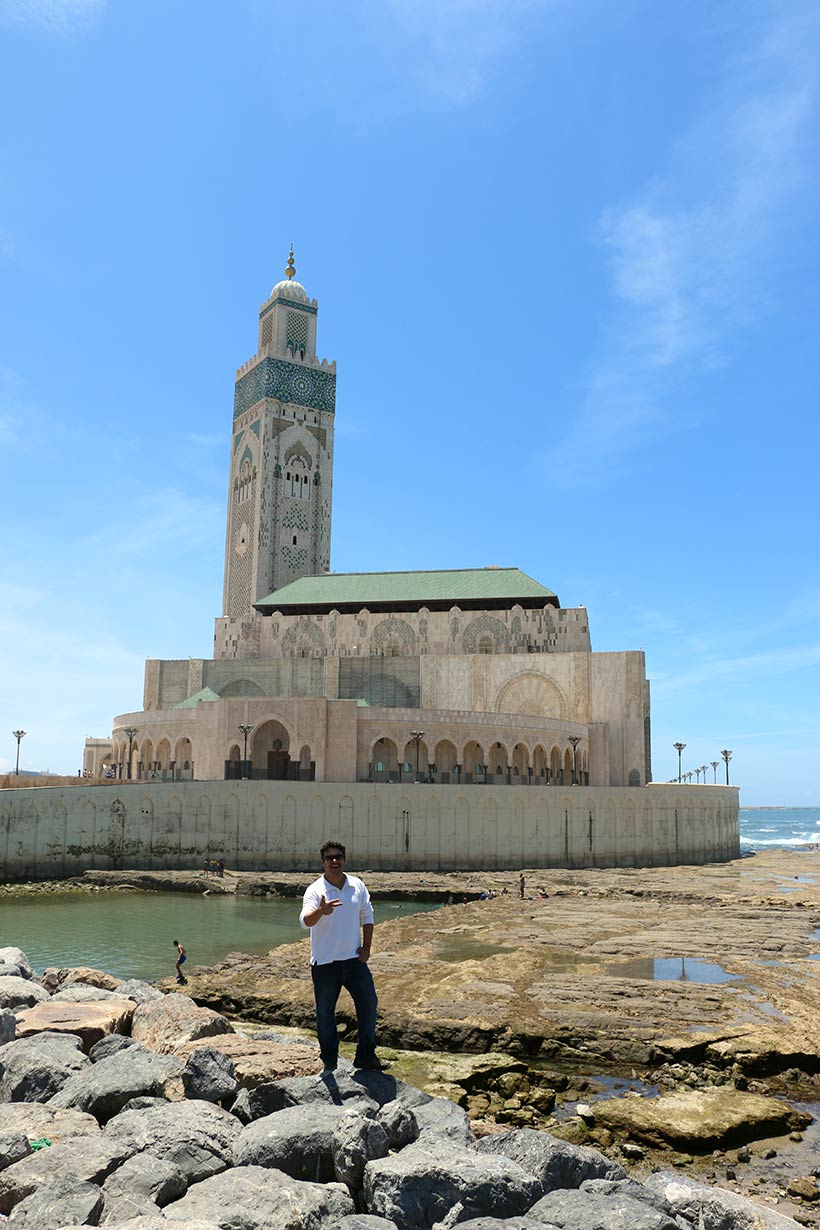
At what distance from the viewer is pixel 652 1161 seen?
8781mm

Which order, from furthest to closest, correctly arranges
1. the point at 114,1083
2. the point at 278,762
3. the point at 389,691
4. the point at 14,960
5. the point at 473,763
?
1. the point at 389,691
2. the point at 473,763
3. the point at 278,762
4. the point at 14,960
5. the point at 114,1083

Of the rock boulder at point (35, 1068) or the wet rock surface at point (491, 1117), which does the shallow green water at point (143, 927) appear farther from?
the rock boulder at point (35, 1068)

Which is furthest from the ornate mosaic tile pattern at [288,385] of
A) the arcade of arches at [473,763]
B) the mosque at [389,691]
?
the arcade of arches at [473,763]

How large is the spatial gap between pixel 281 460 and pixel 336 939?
7278cm

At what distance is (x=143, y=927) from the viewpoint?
2664 centimetres

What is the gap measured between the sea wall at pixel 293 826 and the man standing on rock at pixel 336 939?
107 feet

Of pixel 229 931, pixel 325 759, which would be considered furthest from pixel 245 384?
pixel 229 931

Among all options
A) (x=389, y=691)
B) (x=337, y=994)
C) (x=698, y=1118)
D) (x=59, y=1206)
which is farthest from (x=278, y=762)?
(x=59, y=1206)

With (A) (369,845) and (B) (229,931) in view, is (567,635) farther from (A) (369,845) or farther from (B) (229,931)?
(B) (229,931)

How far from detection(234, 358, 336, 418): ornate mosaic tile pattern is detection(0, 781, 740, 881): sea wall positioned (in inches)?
1862

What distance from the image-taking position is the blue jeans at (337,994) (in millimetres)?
7609

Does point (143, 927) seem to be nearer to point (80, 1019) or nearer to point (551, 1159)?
point (80, 1019)

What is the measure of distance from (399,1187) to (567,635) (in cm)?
5159

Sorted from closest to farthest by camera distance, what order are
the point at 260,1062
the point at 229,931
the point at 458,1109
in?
1. the point at 458,1109
2. the point at 260,1062
3. the point at 229,931
